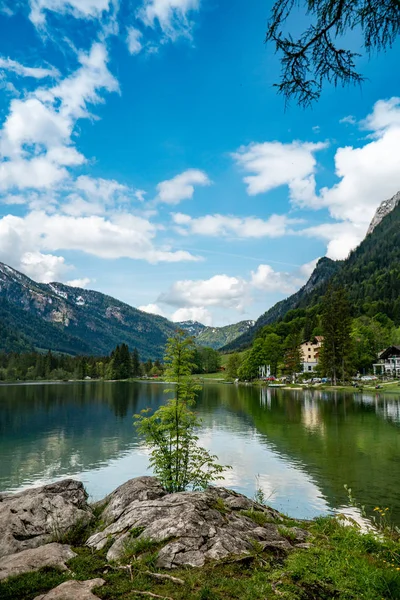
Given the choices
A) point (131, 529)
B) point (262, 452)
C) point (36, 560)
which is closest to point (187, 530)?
point (131, 529)

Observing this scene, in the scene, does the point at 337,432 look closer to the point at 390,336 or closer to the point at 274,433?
the point at 274,433

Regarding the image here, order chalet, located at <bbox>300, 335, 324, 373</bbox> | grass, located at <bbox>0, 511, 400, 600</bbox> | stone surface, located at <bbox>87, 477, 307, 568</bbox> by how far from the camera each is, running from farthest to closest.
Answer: chalet, located at <bbox>300, 335, 324, 373</bbox> < stone surface, located at <bbox>87, 477, 307, 568</bbox> < grass, located at <bbox>0, 511, 400, 600</bbox>

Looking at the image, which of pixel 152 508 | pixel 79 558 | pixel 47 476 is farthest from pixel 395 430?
pixel 79 558

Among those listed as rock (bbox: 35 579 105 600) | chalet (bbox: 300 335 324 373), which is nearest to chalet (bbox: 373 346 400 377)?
chalet (bbox: 300 335 324 373)

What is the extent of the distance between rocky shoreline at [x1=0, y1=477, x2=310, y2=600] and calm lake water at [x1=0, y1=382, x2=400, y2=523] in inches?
338

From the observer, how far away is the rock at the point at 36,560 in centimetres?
901

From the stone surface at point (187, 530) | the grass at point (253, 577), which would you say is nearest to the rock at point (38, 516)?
the stone surface at point (187, 530)

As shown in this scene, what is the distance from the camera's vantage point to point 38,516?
13391mm

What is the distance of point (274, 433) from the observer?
44.9m

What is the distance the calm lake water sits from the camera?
23.9 meters

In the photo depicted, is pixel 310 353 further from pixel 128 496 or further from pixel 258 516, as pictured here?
pixel 128 496

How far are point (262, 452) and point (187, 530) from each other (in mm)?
26030

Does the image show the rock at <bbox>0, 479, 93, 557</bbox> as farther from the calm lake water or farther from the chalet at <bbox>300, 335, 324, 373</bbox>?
the chalet at <bbox>300, 335, 324, 373</bbox>

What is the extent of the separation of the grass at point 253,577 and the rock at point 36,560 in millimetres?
275
